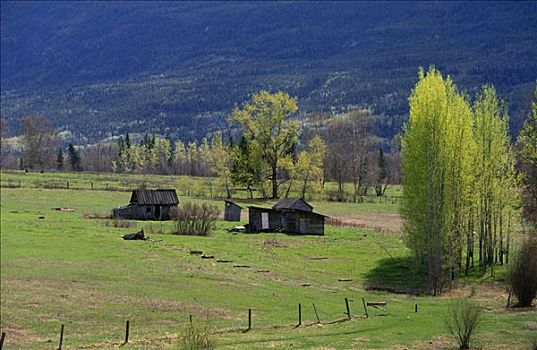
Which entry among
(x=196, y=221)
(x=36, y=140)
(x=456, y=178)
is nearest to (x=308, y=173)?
(x=196, y=221)

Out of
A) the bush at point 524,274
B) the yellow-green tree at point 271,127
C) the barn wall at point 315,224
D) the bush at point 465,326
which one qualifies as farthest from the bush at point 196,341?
the yellow-green tree at point 271,127

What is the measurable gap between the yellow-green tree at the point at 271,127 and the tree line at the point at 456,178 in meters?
55.6

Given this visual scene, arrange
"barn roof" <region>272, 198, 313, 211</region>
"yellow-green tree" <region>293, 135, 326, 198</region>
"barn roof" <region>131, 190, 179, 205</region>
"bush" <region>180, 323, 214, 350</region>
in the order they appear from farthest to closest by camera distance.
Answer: "yellow-green tree" <region>293, 135, 326, 198</region> → "barn roof" <region>131, 190, 179, 205</region> → "barn roof" <region>272, 198, 313, 211</region> → "bush" <region>180, 323, 214, 350</region>

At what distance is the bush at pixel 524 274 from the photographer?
42.9m

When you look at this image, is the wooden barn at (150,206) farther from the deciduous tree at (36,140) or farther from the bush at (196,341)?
the deciduous tree at (36,140)

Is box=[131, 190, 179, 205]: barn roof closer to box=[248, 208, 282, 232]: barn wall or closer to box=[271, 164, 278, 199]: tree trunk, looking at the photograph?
box=[248, 208, 282, 232]: barn wall

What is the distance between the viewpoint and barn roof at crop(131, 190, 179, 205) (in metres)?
89.9

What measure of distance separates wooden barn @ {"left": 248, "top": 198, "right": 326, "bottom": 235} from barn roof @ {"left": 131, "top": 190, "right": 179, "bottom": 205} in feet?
40.1

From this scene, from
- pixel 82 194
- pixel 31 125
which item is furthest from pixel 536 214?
pixel 31 125

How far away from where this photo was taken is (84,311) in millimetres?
42125

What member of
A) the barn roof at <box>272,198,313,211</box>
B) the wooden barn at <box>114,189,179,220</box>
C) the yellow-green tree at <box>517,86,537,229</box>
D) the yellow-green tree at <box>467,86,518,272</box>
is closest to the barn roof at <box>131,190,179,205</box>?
the wooden barn at <box>114,189,179,220</box>

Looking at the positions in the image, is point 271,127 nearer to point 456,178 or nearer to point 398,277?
point 456,178

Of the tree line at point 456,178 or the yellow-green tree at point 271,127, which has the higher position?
the yellow-green tree at point 271,127

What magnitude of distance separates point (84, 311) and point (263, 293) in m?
10.9
